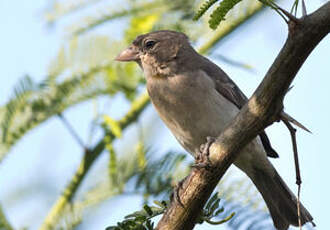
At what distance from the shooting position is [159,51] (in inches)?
189

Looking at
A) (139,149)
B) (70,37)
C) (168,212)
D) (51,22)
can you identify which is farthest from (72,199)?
(51,22)

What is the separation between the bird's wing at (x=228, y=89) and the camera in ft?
15.1

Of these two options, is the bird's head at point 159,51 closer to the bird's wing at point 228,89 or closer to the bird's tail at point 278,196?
the bird's wing at point 228,89

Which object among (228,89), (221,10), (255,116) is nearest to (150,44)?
(228,89)

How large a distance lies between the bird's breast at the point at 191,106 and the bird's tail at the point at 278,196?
548 millimetres

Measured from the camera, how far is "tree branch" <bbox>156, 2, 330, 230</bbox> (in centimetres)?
218

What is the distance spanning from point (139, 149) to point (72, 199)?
1.49ft

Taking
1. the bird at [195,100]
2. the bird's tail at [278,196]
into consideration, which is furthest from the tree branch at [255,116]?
the bird at [195,100]

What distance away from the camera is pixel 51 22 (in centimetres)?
462

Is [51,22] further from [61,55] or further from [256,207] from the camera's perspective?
[256,207]

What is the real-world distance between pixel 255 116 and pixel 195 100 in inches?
74.9

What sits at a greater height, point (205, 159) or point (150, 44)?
point (150, 44)

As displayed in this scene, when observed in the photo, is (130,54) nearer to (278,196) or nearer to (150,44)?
(150,44)

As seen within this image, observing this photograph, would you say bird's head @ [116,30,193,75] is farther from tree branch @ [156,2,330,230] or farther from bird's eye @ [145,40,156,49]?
tree branch @ [156,2,330,230]
